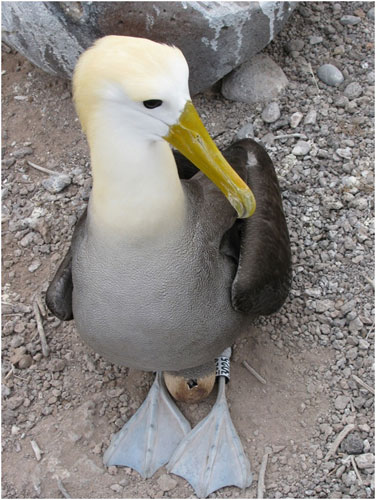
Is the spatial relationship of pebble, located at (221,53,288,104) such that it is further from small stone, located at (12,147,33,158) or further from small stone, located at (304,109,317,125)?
small stone, located at (12,147,33,158)

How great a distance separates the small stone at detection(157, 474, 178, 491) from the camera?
3.36 m

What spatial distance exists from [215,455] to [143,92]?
202 centimetres

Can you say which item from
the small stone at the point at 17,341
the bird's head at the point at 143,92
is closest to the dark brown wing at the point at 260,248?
the bird's head at the point at 143,92

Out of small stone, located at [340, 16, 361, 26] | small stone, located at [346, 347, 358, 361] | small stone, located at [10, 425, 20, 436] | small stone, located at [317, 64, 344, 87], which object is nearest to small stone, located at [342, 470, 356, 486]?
small stone, located at [346, 347, 358, 361]

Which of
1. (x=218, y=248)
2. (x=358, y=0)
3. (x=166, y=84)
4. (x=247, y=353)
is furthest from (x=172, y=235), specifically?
(x=358, y=0)

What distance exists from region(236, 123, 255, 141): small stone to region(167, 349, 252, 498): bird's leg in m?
1.56

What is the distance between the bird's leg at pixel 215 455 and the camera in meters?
3.37

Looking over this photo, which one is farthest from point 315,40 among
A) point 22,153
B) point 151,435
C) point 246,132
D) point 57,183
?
point 151,435

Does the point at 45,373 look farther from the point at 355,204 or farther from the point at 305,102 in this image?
the point at 305,102

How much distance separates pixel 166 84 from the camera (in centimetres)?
223

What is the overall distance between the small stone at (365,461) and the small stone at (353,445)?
1.6 inches

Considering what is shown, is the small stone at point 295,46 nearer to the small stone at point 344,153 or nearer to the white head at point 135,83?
the small stone at point 344,153

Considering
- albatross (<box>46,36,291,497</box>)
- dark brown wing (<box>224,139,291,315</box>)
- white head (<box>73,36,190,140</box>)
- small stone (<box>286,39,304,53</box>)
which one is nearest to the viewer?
white head (<box>73,36,190,140</box>)

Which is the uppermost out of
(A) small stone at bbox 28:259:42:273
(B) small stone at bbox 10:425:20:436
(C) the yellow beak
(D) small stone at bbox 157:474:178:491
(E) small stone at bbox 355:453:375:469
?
(C) the yellow beak
